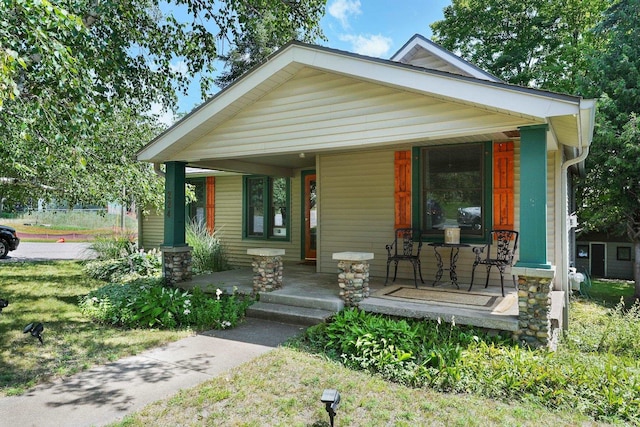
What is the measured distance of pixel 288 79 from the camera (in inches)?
224

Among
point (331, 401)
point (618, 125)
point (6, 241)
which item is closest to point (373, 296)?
point (331, 401)

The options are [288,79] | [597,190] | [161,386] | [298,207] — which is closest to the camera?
[161,386]

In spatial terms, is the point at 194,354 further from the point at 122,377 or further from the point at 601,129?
the point at 601,129

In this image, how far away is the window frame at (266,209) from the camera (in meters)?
9.60

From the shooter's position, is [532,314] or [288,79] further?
[288,79]

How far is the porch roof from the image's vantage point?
415cm

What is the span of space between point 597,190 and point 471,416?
9738mm

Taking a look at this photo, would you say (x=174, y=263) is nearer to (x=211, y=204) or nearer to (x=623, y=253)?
(x=211, y=204)

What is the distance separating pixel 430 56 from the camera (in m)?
7.88

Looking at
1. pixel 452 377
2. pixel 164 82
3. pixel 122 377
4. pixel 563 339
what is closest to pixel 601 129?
pixel 563 339

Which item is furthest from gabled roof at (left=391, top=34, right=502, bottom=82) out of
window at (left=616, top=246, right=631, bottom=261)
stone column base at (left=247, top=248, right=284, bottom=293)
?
window at (left=616, top=246, right=631, bottom=261)

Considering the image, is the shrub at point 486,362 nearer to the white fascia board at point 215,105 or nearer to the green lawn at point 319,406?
the green lawn at point 319,406

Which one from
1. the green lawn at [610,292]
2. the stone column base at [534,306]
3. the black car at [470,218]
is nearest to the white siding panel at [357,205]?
the black car at [470,218]

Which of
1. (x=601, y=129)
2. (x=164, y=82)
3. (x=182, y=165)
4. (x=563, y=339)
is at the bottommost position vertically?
(x=563, y=339)
